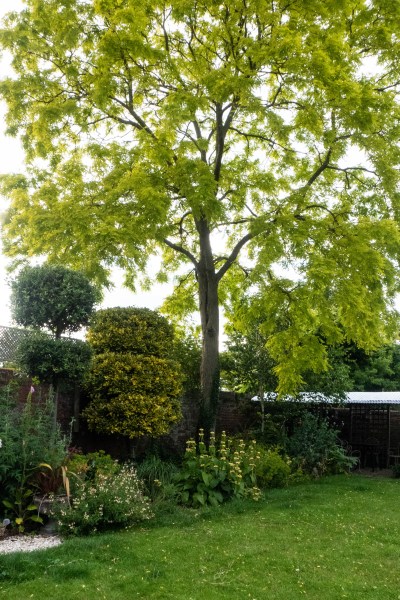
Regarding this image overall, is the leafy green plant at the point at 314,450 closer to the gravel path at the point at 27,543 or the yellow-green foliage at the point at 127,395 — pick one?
the yellow-green foliage at the point at 127,395

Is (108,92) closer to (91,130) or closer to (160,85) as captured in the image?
(160,85)

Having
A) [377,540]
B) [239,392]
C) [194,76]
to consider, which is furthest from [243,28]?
[377,540]

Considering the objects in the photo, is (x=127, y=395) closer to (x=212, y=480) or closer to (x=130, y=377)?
(x=130, y=377)

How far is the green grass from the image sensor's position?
460 cm

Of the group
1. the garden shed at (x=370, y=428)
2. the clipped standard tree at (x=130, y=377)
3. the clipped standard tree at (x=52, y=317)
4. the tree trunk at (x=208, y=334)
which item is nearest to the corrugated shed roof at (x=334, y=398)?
the garden shed at (x=370, y=428)

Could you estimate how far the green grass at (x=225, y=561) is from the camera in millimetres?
4602

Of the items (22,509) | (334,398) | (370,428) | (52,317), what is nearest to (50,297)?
(52,317)

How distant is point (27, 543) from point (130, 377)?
4070 mm

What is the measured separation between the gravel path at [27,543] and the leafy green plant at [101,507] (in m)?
0.23

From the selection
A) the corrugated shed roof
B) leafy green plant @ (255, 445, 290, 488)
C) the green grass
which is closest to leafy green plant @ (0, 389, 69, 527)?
the green grass

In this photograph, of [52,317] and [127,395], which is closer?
[52,317]

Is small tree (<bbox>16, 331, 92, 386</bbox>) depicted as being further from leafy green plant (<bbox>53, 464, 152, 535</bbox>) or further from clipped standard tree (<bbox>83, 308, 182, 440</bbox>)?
leafy green plant (<bbox>53, 464, 152, 535</bbox>)

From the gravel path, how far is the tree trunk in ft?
17.8

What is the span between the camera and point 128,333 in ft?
32.8
